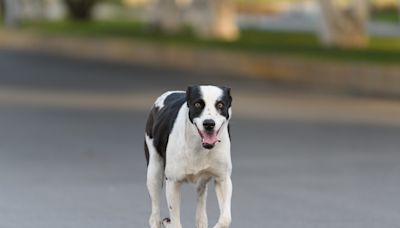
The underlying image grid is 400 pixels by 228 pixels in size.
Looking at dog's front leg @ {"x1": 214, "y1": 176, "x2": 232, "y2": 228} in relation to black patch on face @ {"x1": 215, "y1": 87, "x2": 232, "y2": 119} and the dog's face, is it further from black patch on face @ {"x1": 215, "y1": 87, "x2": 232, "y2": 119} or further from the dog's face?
black patch on face @ {"x1": 215, "y1": 87, "x2": 232, "y2": 119}

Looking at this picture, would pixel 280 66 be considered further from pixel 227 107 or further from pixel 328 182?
pixel 227 107

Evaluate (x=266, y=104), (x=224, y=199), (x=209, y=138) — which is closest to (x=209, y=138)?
(x=209, y=138)

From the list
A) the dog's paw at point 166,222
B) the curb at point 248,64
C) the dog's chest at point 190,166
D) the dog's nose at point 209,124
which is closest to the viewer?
the dog's nose at point 209,124

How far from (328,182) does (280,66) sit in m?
14.4

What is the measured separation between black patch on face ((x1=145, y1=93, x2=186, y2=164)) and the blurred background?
1199 mm

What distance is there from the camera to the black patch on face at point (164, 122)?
27.3ft

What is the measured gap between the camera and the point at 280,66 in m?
26.4

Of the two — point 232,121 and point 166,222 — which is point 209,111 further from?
point 232,121

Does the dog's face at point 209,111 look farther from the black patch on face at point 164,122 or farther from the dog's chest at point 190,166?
the black patch on face at point 164,122

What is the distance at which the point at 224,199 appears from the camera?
317 inches

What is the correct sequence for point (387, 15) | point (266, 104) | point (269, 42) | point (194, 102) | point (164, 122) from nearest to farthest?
point (194, 102) < point (164, 122) < point (266, 104) < point (269, 42) < point (387, 15)

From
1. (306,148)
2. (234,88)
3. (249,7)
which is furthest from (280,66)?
(249,7)

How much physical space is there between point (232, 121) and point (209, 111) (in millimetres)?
10867

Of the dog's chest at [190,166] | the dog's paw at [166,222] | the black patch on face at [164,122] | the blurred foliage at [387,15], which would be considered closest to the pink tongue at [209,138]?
the dog's chest at [190,166]
